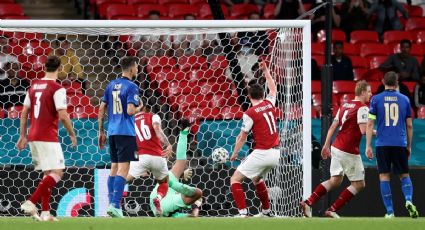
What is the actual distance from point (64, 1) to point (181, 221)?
9.62m

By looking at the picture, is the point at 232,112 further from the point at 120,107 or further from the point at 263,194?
the point at 120,107

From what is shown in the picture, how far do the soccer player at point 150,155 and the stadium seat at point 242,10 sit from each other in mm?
6256

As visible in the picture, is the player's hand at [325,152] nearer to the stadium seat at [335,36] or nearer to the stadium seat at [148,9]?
the stadium seat at [148,9]

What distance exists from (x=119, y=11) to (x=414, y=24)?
5483mm

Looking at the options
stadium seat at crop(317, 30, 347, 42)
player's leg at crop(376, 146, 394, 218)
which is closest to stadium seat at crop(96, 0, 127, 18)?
stadium seat at crop(317, 30, 347, 42)

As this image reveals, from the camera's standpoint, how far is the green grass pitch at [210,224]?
12.2 m

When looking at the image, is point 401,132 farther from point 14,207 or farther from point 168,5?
point 168,5

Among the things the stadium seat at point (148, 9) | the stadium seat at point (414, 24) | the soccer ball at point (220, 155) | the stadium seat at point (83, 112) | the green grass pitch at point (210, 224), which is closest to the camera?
the green grass pitch at point (210, 224)

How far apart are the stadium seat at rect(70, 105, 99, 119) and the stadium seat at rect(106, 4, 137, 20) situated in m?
3.83

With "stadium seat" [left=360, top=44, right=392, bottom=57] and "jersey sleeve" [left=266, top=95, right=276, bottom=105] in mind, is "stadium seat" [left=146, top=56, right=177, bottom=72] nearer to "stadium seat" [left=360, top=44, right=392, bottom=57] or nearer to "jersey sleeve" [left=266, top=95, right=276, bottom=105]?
"jersey sleeve" [left=266, top=95, right=276, bottom=105]

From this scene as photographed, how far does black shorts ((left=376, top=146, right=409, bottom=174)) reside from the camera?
15.0m

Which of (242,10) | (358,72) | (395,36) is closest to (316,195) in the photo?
(358,72)

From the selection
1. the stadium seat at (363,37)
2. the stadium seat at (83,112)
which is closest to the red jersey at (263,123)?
the stadium seat at (83,112)

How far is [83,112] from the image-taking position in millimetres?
16734
